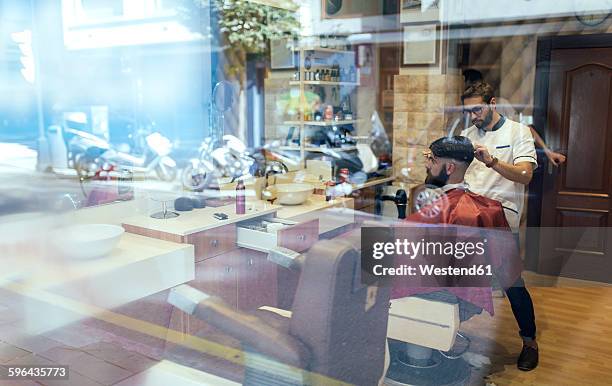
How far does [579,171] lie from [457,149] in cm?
148

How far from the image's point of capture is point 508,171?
8.75ft

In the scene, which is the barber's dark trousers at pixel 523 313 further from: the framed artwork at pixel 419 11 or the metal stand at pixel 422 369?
the framed artwork at pixel 419 11

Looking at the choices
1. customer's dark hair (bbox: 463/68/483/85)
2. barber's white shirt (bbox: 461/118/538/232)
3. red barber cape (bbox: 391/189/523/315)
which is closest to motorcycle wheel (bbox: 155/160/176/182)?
red barber cape (bbox: 391/189/523/315)

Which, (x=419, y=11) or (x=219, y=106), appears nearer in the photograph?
(x=219, y=106)

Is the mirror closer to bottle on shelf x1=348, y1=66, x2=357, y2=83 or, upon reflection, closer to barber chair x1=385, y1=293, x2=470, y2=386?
bottle on shelf x1=348, y1=66, x2=357, y2=83

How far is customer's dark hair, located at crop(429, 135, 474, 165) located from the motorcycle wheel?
1333mm

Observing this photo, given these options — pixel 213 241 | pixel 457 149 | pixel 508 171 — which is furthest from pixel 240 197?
pixel 508 171

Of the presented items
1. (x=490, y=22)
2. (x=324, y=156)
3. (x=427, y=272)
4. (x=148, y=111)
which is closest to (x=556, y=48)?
(x=490, y=22)

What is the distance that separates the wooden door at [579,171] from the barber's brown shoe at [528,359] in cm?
127

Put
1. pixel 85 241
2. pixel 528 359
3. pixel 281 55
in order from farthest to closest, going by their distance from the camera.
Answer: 1. pixel 281 55
2. pixel 528 359
3. pixel 85 241

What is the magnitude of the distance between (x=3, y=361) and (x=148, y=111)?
1686 mm

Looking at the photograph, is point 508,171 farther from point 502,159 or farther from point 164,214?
point 164,214

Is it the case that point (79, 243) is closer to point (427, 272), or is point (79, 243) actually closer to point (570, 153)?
point (427, 272)

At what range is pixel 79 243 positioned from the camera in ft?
7.06
